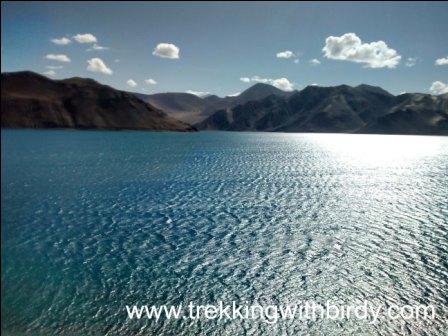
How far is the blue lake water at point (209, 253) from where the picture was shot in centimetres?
2630

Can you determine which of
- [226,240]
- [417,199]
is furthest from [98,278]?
[417,199]

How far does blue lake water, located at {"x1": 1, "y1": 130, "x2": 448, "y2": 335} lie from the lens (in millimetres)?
26297

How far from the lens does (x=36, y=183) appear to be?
79.1 m

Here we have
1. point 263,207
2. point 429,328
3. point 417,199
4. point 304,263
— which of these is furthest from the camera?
point 417,199

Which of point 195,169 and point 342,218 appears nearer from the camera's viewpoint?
point 342,218

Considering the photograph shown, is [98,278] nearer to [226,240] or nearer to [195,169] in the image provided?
[226,240]

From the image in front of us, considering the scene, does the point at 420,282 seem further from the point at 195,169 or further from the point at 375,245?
the point at 195,169

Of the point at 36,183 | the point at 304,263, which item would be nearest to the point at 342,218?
the point at 304,263

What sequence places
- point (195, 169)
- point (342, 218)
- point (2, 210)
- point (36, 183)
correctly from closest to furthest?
point (2, 210), point (342, 218), point (36, 183), point (195, 169)

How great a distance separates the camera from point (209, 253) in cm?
3938

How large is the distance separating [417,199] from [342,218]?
26.8 m

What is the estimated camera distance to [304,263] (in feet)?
122

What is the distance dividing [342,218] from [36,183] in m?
68.5

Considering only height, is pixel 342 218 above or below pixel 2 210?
below
